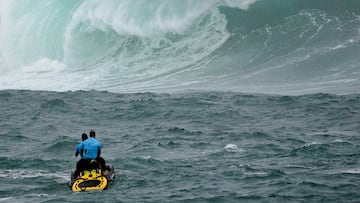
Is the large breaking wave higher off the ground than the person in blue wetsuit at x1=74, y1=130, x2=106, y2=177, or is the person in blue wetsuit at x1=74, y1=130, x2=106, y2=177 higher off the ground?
the large breaking wave

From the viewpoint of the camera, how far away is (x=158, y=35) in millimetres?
45500

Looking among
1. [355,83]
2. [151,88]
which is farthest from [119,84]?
[355,83]

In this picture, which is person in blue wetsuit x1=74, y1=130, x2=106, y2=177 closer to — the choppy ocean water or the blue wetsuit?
the blue wetsuit

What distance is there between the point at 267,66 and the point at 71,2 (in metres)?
19.3

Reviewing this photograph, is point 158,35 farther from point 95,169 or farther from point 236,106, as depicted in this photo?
point 95,169

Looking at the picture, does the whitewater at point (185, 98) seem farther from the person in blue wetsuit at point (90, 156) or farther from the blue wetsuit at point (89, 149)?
the blue wetsuit at point (89, 149)

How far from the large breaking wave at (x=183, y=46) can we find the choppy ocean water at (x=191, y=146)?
17.4ft

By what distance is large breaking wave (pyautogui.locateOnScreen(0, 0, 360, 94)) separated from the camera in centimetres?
3700

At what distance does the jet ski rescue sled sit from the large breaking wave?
16.7m

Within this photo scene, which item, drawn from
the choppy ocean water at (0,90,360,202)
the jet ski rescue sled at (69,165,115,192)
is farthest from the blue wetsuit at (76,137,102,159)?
the choppy ocean water at (0,90,360,202)

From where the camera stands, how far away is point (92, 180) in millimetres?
17641

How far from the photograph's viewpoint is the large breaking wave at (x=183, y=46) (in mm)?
37000

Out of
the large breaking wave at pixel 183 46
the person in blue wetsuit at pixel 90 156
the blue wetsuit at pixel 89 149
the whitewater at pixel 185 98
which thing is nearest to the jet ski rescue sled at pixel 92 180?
the person in blue wetsuit at pixel 90 156

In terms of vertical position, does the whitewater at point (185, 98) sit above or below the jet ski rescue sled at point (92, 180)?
above
